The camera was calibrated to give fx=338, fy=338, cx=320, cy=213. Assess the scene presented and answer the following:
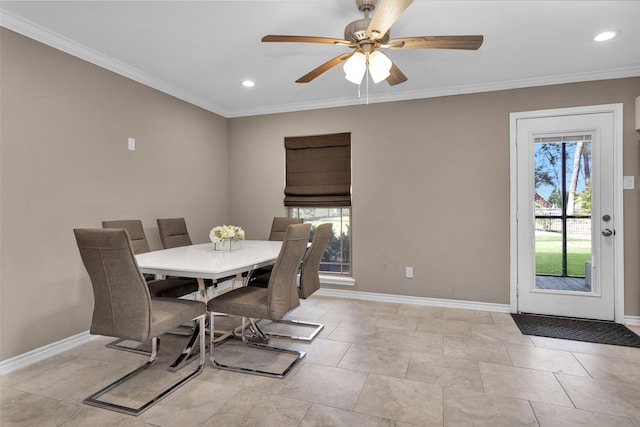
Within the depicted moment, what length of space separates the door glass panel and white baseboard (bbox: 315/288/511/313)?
511 mm

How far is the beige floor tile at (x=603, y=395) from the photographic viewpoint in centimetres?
192

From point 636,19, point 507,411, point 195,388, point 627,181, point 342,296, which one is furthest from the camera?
point 342,296

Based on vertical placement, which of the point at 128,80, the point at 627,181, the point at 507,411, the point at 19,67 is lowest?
the point at 507,411

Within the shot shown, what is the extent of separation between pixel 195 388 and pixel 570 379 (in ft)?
8.09

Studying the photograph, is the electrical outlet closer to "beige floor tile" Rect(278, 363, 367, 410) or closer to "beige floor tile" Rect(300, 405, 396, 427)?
"beige floor tile" Rect(278, 363, 367, 410)

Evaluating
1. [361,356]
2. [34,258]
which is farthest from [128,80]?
[361,356]

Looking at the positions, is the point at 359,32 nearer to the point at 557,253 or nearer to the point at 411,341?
the point at 411,341

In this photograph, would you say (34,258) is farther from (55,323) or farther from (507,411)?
(507,411)

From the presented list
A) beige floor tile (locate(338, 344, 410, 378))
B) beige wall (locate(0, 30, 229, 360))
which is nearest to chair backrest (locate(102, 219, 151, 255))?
beige wall (locate(0, 30, 229, 360))

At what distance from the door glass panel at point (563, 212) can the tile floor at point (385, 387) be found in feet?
2.95

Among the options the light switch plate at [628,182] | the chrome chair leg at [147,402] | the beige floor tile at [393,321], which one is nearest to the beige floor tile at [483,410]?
the beige floor tile at [393,321]

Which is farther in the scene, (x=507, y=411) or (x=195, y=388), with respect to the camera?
(x=195, y=388)

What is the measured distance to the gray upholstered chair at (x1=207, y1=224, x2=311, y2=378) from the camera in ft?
7.53

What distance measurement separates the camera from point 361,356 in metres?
2.61
